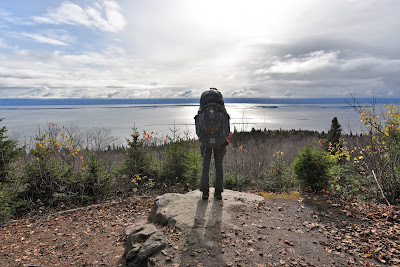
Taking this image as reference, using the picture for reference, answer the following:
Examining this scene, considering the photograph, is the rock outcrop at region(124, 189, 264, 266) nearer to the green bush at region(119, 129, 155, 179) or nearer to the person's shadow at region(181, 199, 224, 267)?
the person's shadow at region(181, 199, 224, 267)

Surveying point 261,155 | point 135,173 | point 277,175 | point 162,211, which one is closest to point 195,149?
point 135,173

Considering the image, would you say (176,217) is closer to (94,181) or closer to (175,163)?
(94,181)

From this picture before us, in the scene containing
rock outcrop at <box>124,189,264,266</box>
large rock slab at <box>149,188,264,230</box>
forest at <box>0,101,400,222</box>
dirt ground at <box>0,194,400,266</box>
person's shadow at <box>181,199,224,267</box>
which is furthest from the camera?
forest at <box>0,101,400,222</box>

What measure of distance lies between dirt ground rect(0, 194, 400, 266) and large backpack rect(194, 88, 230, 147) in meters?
1.62

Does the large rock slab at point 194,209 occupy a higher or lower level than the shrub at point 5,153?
lower

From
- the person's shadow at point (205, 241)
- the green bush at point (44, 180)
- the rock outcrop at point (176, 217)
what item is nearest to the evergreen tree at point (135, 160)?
the green bush at point (44, 180)

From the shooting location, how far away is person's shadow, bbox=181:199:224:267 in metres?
3.93

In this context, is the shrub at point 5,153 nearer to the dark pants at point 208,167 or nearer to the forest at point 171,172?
the forest at point 171,172

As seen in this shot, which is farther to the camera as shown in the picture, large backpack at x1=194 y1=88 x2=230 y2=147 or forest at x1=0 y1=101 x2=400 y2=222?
forest at x1=0 y1=101 x2=400 y2=222

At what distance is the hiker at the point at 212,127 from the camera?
5727 mm

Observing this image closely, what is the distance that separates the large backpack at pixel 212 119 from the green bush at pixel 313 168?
2.74 meters

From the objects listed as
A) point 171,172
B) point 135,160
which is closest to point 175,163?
point 171,172

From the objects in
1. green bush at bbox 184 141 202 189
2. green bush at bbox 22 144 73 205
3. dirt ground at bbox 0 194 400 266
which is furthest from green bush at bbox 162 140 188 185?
green bush at bbox 22 144 73 205

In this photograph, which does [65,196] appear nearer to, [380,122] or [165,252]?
[165,252]
